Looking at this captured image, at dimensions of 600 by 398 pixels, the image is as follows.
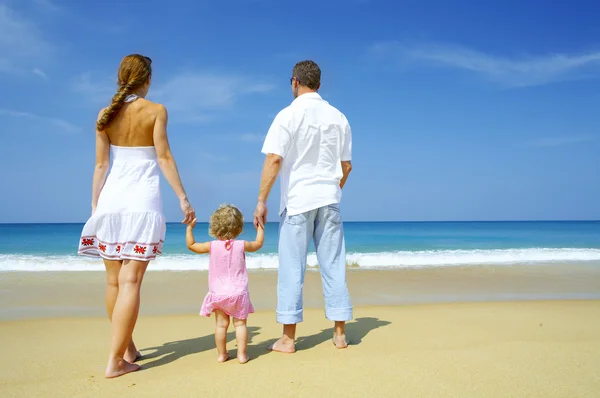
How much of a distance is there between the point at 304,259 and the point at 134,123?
5.03 feet

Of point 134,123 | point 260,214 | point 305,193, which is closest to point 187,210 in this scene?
point 260,214

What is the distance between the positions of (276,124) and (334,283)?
4.22ft

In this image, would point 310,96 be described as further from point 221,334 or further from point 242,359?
point 242,359

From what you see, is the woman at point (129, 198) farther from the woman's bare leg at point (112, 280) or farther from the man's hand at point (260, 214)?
the man's hand at point (260, 214)

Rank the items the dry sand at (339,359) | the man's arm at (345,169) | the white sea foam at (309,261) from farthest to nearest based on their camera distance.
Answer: the white sea foam at (309,261), the man's arm at (345,169), the dry sand at (339,359)

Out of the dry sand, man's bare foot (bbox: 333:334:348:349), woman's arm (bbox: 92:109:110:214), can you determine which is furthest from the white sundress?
man's bare foot (bbox: 333:334:348:349)

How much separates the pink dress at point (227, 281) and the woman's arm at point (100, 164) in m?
0.85

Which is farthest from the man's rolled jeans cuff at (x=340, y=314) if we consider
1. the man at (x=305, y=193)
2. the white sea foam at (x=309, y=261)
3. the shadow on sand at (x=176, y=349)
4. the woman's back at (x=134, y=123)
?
the white sea foam at (x=309, y=261)

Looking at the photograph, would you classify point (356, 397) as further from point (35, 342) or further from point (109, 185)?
point (35, 342)

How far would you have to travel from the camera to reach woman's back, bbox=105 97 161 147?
2.91m

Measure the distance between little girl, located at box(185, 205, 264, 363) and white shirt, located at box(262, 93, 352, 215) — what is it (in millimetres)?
441

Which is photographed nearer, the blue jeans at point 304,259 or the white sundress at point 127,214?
the white sundress at point 127,214

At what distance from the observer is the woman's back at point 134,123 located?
9.56 feet

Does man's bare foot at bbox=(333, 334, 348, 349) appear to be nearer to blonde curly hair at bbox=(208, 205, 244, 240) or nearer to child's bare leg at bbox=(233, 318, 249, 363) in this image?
child's bare leg at bbox=(233, 318, 249, 363)
